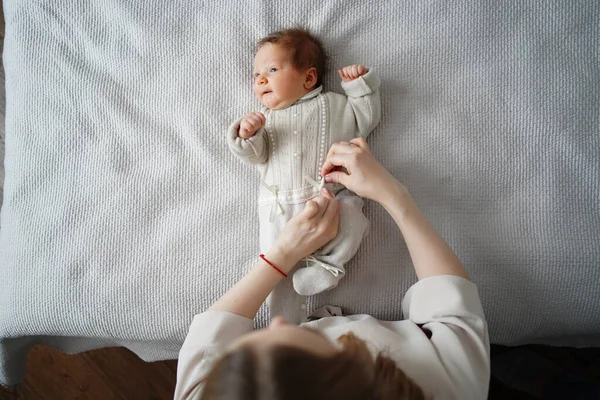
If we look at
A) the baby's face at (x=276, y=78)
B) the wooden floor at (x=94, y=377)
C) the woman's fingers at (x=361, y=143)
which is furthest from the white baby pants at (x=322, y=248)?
the wooden floor at (x=94, y=377)

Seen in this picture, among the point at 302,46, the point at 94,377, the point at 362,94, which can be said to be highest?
the point at 302,46

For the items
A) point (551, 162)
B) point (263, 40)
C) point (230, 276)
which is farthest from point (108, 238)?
point (551, 162)

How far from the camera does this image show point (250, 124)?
84 cm

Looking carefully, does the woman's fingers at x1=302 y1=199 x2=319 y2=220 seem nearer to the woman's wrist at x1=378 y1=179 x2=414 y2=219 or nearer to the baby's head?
the woman's wrist at x1=378 y1=179 x2=414 y2=219

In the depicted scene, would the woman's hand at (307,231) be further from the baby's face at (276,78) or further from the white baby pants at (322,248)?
the baby's face at (276,78)

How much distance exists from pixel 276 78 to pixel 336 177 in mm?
270

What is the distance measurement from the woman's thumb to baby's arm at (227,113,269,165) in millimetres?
171

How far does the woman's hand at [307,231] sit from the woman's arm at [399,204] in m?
0.07

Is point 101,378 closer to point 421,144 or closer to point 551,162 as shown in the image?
point 421,144

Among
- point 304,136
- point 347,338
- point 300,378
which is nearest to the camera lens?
point 300,378

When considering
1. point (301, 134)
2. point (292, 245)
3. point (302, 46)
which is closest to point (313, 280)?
point (292, 245)

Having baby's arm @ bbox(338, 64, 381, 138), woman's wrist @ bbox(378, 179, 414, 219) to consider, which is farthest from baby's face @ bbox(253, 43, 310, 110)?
woman's wrist @ bbox(378, 179, 414, 219)

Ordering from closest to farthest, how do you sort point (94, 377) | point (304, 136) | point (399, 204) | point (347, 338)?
point (347, 338), point (399, 204), point (304, 136), point (94, 377)

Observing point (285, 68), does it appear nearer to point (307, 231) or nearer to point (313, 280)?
point (307, 231)
